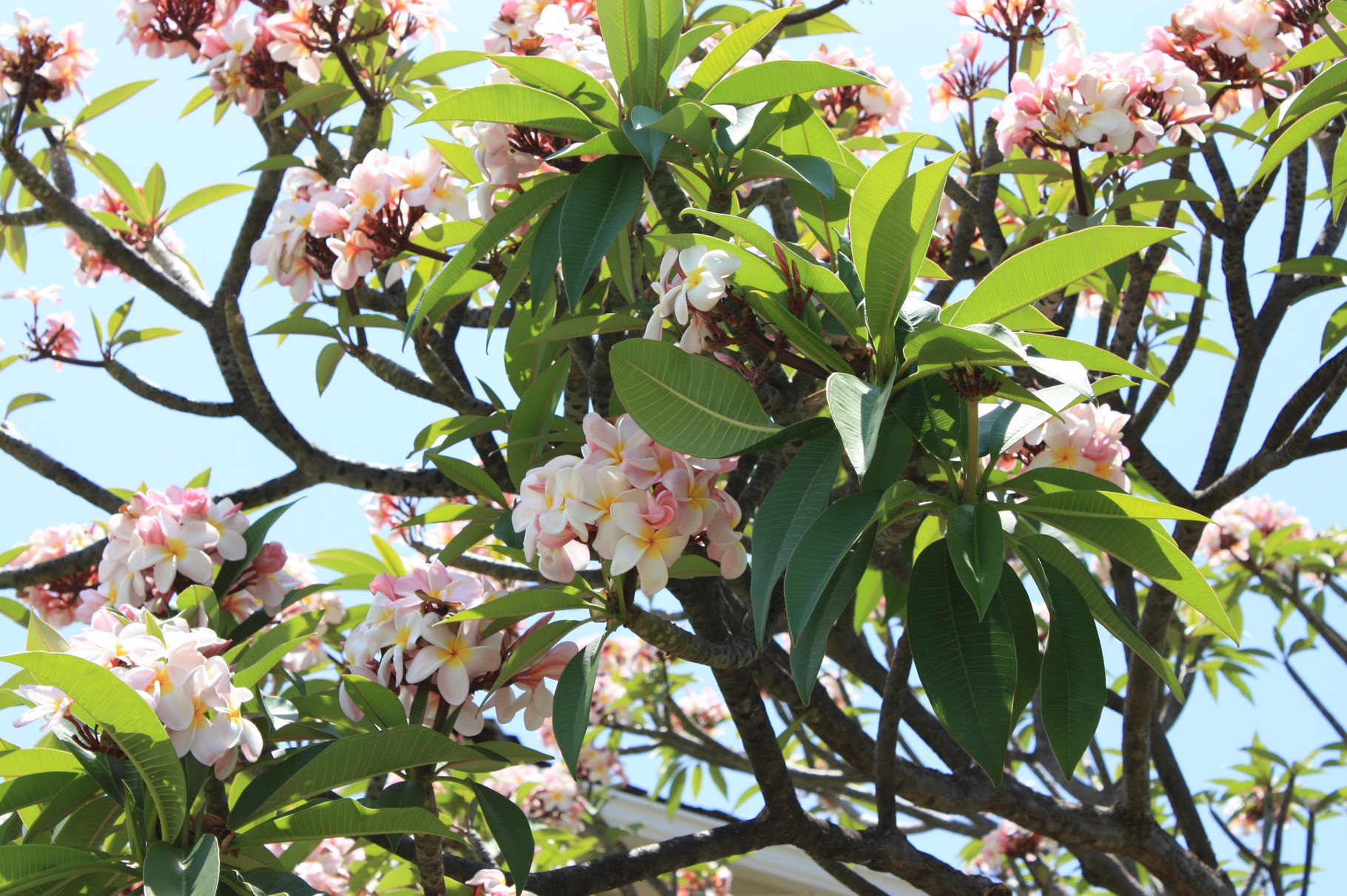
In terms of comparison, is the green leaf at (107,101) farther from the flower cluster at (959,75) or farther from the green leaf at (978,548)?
the green leaf at (978,548)

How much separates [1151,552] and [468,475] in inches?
35.5

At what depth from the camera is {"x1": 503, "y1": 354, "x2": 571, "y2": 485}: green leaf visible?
1394mm

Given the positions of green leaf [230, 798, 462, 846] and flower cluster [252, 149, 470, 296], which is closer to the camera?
green leaf [230, 798, 462, 846]

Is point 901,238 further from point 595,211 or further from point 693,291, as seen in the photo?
point 595,211

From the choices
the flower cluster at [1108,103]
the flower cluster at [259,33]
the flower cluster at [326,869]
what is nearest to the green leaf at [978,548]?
the flower cluster at [1108,103]

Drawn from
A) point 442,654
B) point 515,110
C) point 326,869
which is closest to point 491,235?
point 515,110

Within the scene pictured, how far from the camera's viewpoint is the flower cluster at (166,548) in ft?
5.12

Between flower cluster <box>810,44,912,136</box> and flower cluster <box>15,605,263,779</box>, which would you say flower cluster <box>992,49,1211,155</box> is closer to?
flower cluster <box>810,44,912,136</box>

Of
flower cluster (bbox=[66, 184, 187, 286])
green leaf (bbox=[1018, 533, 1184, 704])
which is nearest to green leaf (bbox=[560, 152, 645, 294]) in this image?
green leaf (bbox=[1018, 533, 1184, 704])

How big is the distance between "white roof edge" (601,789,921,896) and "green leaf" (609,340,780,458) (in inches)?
155

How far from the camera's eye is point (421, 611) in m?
1.32

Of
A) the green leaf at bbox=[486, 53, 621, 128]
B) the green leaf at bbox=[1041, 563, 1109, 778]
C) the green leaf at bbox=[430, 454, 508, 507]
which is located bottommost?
the green leaf at bbox=[1041, 563, 1109, 778]

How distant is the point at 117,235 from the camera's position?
2811 millimetres

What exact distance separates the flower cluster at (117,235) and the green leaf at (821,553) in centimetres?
243
